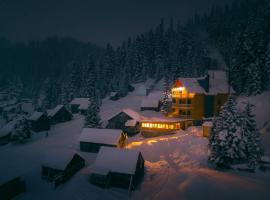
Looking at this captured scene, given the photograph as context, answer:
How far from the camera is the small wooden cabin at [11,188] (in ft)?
86.5

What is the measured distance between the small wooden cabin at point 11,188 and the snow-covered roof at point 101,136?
1291 cm

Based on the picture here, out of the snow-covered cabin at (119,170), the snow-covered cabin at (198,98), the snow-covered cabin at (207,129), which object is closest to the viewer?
the snow-covered cabin at (119,170)

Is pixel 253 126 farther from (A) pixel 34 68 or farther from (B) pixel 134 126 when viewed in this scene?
(A) pixel 34 68

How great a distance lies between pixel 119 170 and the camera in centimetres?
2694

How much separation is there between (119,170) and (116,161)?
5.46 ft

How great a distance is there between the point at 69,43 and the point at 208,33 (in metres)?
138

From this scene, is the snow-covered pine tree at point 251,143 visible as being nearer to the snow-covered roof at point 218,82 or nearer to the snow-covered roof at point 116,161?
the snow-covered roof at point 116,161

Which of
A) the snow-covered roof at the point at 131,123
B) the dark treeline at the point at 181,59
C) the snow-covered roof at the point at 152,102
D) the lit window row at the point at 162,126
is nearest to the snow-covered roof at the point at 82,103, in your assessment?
the dark treeline at the point at 181,59

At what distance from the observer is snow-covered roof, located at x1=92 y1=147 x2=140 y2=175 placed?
27.0 metres

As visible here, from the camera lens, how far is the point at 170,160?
31.6 meters

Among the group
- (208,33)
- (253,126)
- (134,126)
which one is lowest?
(134,126)

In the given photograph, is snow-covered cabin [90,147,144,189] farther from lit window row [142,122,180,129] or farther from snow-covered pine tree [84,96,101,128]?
snow-covered pine tree [84,96,101,128]

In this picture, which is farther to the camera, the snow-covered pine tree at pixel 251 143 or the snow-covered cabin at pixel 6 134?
the snow-covered cabin at pixel 6 134

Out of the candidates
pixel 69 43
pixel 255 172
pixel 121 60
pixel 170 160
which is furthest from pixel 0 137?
pixel 69 43
